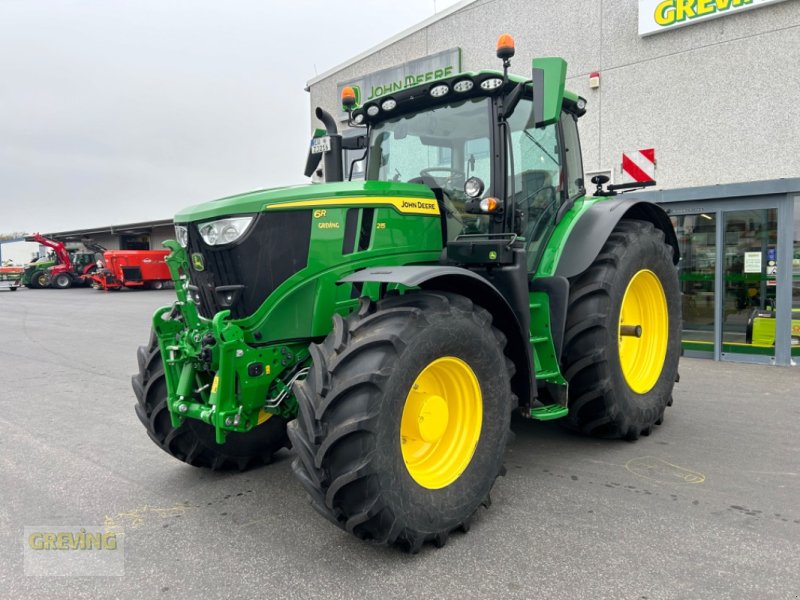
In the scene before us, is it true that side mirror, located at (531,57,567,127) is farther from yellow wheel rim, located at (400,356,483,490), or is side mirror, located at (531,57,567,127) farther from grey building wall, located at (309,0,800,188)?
grey building wall, located at (309,0,800,188)

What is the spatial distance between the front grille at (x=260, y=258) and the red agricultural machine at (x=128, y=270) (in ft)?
87.3

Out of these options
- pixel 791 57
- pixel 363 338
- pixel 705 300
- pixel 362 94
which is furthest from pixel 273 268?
pixel 362 94

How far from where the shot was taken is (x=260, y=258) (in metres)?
3.15

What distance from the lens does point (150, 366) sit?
374cm

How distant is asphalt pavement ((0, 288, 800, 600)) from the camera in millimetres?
2580

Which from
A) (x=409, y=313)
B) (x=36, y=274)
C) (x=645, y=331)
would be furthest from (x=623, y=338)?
(x=36, y=274)

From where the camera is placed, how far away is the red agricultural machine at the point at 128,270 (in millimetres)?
28047

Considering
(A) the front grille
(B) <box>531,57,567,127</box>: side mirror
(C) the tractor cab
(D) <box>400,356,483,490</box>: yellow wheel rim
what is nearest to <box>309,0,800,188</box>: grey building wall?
(C) the tractor cab

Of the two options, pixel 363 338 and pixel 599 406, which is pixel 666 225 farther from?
pixel 363 338

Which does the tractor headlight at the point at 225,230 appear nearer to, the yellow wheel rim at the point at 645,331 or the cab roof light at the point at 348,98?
the cab roof light at the point at 348,98

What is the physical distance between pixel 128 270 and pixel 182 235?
89.6 feet

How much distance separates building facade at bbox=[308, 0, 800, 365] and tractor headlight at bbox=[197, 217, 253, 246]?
6.64m

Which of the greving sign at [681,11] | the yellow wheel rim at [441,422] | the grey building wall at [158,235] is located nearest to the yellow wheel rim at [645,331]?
the yellow wheel rim at [441,422]

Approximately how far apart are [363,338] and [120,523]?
1760mm
